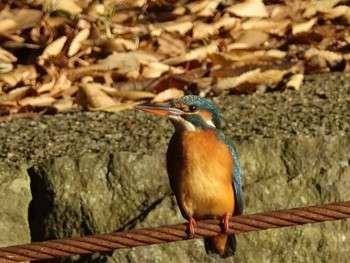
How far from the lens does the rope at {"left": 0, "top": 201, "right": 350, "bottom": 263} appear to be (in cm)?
362

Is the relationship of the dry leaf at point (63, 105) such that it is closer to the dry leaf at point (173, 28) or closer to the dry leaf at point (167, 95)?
the dry leaf at point (167, 95)

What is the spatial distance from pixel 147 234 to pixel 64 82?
2.97 metres

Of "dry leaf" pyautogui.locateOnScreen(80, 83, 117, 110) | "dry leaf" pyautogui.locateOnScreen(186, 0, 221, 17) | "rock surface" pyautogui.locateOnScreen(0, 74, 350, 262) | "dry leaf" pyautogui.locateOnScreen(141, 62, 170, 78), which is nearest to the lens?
"rock surface" pyautogui.locateOnScreen(0, 74, 350, 262)

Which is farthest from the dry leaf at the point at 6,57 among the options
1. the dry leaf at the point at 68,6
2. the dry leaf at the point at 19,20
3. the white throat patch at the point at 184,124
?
the white throat patch at the point at 184,124

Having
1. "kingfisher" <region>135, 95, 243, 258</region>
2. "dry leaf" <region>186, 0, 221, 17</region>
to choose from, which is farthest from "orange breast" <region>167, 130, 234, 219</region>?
"dry leaf" <region>186, 0, 221, 17</region>

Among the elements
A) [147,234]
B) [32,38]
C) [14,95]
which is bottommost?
[147,234]

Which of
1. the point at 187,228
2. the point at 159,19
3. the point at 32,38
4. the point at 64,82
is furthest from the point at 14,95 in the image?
the point at 187,228

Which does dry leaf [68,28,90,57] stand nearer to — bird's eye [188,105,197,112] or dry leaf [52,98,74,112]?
dry leaf [52,98,74,112]

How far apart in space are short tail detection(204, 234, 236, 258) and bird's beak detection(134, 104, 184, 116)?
0.66 m

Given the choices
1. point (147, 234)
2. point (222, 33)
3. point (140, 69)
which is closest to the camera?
point (147, 234)

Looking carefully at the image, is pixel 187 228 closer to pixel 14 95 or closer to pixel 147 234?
pixel 147 234

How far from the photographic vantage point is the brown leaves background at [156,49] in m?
6.38

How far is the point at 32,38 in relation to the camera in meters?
6.97

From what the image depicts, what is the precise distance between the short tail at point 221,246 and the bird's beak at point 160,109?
66 cm
